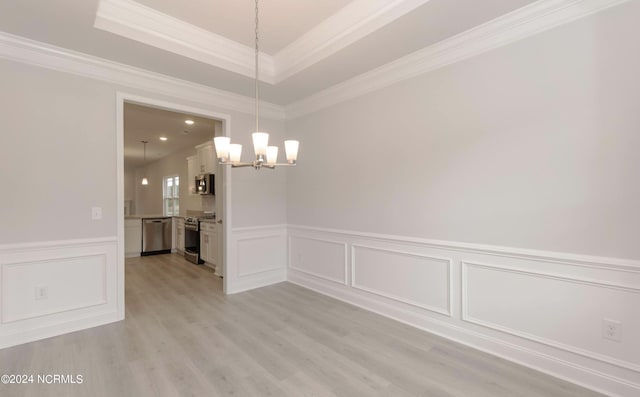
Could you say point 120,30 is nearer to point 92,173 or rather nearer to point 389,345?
point 92,173

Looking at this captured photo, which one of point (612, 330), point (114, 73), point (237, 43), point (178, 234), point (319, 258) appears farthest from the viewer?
point (178, 234)

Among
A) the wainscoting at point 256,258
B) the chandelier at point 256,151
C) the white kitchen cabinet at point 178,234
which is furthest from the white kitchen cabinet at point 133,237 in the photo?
the chandelier at point 256,151

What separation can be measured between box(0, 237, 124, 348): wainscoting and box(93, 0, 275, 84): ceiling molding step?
212 cm

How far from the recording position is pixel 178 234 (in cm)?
723

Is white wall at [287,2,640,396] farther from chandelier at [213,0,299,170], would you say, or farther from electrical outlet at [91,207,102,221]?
electrical outlet at [91,207,102,221]

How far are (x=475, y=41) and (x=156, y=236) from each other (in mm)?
7289

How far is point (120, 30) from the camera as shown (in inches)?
103

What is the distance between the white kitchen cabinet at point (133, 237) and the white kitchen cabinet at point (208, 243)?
1.97m

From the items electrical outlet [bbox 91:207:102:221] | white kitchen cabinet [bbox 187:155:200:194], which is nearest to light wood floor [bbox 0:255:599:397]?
electrical outlet [bbox 91:207:102:221]

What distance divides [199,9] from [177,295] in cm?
349

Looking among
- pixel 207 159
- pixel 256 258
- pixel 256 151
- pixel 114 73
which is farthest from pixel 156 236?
pixel 256 151

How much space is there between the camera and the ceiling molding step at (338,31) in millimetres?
2420

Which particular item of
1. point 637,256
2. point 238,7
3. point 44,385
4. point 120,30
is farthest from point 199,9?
point 637,256

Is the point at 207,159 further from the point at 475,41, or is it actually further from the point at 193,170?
the point at 475,41
